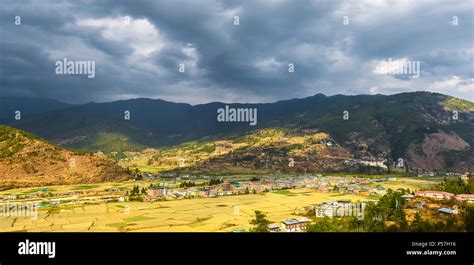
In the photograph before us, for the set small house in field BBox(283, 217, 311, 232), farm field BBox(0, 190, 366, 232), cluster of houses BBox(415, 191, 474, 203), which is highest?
cluster of houses BBox(415, 191, 474, 203)

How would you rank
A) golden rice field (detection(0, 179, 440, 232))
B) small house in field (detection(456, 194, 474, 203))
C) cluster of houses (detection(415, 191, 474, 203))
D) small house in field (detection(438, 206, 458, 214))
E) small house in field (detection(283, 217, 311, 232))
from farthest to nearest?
cluster of houses (detection(415, 191, 474, 203)), golden rice field (detection(0, 179, 440, 232)), small house in field (detection(456, 194, 474, 203)), small house in field (detection(283, 217, 311, 232)), small house in field (detection(438, 206, 458, 214))

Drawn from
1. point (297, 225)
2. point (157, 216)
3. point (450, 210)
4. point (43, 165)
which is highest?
point (450, 210)

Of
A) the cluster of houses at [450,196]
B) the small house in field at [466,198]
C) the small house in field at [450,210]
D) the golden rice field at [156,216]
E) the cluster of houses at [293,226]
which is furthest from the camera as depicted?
the cluster of houses at [450,196]

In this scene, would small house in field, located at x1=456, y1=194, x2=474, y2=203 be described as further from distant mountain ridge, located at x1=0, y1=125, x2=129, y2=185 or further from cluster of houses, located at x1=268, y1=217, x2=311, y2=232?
distant mountain ridge, located at x1=0, y1=125, x2=129, y2=185

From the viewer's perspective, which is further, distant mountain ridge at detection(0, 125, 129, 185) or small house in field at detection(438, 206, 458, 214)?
distant mountain ridge at detection(0, 125, 129, 185)

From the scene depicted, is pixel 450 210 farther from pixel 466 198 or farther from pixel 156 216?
pixel 156 216

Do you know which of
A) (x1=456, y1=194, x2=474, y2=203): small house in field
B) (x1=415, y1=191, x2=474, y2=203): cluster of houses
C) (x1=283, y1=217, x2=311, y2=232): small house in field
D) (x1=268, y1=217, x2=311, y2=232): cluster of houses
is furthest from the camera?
(x1=415, y1=191, x2=474, y2=203): cluster of houses

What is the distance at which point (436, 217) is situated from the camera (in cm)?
2378

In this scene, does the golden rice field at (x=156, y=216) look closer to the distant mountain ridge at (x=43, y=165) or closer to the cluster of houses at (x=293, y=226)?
the cluster of houses at (x=293, y=226)

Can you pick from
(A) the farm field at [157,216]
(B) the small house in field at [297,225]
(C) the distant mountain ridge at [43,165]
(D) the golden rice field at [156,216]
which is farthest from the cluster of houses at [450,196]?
(C) the distant mountain ridge at [43,165]

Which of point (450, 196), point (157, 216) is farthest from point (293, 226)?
point (450, 196)

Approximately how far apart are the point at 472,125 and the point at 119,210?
17154cm

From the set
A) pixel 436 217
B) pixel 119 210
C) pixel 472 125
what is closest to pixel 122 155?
pixel 119 210

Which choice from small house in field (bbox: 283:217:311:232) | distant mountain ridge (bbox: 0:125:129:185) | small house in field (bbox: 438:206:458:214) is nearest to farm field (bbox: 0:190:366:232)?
small house in field (bbox: 283:217:311:232)
